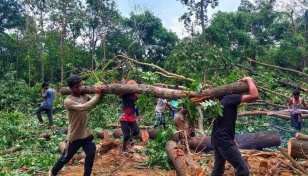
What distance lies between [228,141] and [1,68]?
77.1 ft

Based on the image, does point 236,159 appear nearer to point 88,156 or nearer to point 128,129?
point 88,156

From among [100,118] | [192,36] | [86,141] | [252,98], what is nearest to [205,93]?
[252,98]

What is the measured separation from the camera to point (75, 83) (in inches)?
186

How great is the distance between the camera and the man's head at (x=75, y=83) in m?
4.71

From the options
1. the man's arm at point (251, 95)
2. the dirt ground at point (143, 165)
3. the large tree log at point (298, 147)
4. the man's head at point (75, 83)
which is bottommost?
the dirt ground at point (143, 165)

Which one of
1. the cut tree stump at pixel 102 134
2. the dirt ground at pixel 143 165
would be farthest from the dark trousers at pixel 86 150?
the cut tree stump at pixel 102 134

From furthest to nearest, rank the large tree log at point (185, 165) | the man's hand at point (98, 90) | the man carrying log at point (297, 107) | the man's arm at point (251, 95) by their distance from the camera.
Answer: the man carrying log at point (297, 107) → the large tree log at point (185, 165) → the man's hand at point (98, 90) → the man's arm at point (251, 95)

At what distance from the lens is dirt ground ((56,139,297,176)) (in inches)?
220

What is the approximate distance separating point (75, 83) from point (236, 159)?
7.64ft

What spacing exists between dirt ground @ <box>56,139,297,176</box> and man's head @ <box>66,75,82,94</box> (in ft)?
5.74

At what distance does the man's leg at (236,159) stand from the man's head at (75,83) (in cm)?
212

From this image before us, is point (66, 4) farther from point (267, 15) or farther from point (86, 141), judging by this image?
point (86, 141)

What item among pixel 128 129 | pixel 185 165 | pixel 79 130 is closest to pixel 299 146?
pixel 185 165

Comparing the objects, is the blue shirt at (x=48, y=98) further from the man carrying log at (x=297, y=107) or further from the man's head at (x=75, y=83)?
the man carrying log at (x=297, y=107)
